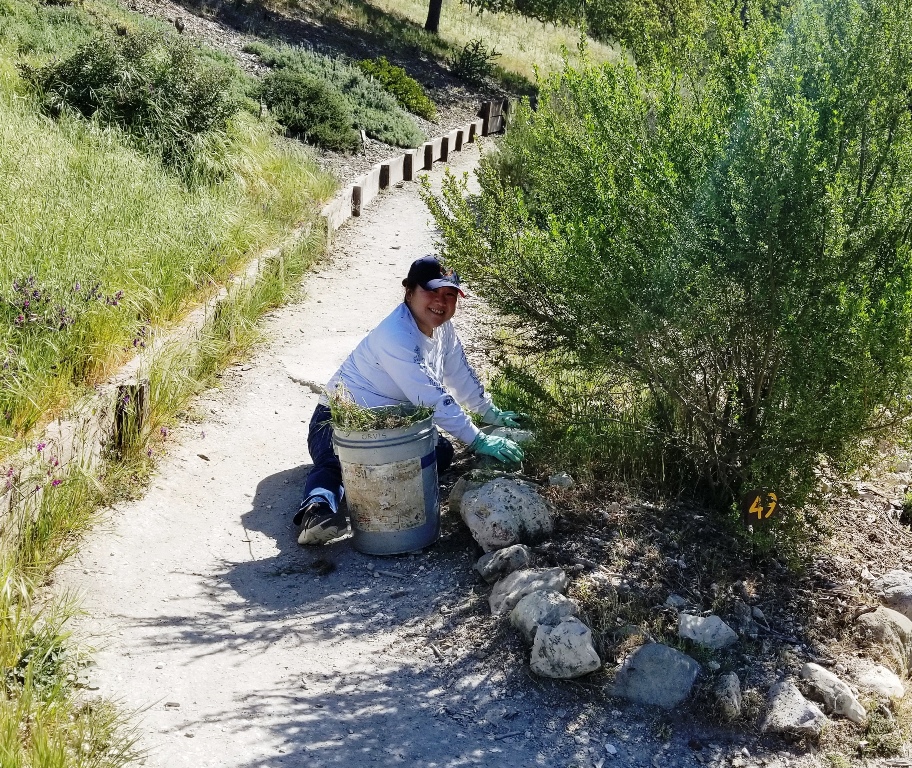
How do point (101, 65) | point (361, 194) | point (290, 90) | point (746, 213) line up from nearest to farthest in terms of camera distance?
point (746, 213), point (101, 65), point (361, 194), point (290, 90)

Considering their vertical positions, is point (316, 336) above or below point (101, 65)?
below

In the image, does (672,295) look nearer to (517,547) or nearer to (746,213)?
(746,213)

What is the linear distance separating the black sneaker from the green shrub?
9.03m

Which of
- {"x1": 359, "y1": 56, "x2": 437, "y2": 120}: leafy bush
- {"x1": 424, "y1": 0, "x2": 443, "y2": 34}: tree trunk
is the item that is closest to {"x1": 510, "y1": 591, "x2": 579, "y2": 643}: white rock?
{"x1": 359, "y1": 56, "x2": 437, "y2": 120}: leafy bush

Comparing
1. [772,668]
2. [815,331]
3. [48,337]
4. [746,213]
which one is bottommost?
[772,668]

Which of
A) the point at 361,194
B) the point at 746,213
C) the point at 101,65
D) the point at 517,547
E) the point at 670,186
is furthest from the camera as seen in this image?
the point at 361,194

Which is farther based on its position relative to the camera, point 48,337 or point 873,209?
point 48,337

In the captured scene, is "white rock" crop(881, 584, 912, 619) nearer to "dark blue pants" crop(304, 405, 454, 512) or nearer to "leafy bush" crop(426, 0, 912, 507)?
"leafy bush" crop(426, 0, 912, 507)

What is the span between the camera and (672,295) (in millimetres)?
3732

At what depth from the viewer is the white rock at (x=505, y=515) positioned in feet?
14.0

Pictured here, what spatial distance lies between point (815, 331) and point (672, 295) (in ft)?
1.72

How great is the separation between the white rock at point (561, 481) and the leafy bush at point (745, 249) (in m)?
0.41

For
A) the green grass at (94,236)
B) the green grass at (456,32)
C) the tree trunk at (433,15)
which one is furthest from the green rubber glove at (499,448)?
the tree trunk at (433,15)

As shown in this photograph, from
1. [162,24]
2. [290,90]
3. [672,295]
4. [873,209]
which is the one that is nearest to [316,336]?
[672,295]
